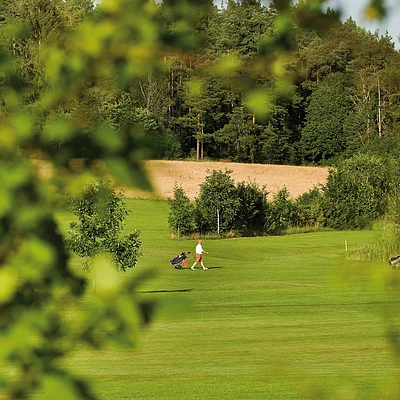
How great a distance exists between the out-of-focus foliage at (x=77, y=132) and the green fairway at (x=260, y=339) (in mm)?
106

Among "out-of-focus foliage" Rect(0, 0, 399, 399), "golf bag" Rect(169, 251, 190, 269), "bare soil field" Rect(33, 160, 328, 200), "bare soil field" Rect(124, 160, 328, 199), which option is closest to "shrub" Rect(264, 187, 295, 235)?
"bare soil field" Rect(33, 160, 328, 200)

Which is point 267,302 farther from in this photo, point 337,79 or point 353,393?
point 337,79

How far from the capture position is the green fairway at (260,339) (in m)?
1.86

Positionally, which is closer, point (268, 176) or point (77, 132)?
point (77, 132)

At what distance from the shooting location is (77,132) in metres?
1.17

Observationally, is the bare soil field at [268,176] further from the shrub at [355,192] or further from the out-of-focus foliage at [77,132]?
the out-of-focus foliage at [77,132]

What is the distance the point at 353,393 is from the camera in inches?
78.8

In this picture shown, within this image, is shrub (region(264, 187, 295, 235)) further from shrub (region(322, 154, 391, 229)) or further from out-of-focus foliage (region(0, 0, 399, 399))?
out-of-focus foliage (region(0, 0, 399, 399))

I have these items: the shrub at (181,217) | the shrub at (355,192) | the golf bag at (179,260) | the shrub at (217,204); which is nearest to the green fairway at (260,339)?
the golf bag at (179,260)

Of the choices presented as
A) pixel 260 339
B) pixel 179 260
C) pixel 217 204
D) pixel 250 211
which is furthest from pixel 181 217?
pixel 260 339

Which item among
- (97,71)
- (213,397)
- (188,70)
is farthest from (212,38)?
(213,397)

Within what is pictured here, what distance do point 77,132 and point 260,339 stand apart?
12973 millimetres

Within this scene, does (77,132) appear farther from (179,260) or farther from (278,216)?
(278,216)

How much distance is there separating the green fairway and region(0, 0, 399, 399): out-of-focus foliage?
11cm
